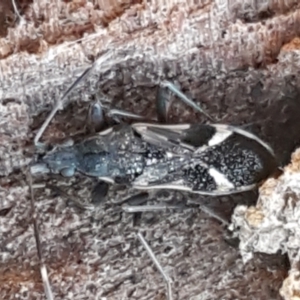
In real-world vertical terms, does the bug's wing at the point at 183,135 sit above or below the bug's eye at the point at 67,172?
above

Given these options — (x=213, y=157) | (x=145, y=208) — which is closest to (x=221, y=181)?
(x=213, y=157)

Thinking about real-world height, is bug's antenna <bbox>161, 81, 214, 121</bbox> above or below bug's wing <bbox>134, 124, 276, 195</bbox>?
above

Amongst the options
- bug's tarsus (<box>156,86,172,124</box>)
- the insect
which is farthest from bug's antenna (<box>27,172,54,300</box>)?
bug's tarsus (<box>156,86,172,124</box>)

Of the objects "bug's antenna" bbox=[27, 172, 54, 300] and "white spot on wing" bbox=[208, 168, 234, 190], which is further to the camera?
"white spot on wing" bbox=[208, 168, 234, 190]

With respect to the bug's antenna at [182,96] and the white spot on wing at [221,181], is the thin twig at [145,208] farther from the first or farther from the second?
the bug's antenna at [182,96]

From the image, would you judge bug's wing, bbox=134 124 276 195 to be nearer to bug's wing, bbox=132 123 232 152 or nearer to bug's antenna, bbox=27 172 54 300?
bug's wing, bbox=132 123 232 152

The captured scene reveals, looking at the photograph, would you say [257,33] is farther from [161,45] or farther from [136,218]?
[136,218]

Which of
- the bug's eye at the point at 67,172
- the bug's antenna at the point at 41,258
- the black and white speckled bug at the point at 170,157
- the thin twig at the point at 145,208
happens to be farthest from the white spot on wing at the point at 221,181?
the bug's antenna at the point at 41,258
